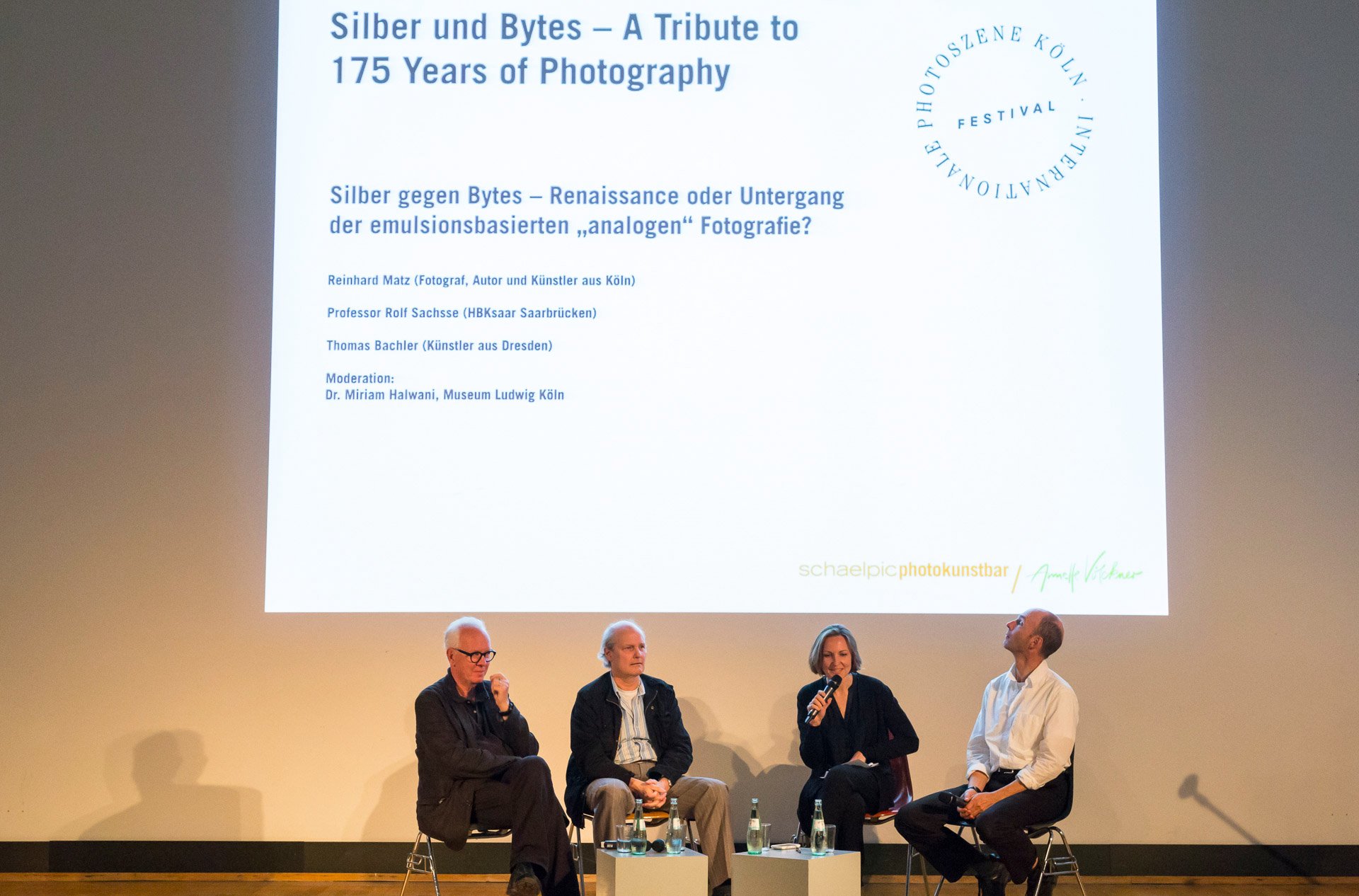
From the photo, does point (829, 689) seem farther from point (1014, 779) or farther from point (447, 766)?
point (447, 766)

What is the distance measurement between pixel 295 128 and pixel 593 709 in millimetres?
2594

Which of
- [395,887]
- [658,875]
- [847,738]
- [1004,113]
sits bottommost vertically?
[395,887]

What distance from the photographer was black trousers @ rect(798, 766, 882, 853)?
13.8ft

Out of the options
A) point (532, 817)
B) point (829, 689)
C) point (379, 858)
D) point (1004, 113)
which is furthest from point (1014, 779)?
point (1004, 113)

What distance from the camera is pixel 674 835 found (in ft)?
12.1

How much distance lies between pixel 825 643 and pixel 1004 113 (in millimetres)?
2254

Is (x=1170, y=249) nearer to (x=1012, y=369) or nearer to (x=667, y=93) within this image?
(x=1012, y=369)

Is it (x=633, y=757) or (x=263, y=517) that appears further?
(x=263, y=517)

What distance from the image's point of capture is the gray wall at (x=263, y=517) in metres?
4.91

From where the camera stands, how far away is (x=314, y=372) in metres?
4.97

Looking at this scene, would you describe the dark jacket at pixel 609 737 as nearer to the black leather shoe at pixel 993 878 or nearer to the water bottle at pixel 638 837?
the water bottle at pixel 638 837
